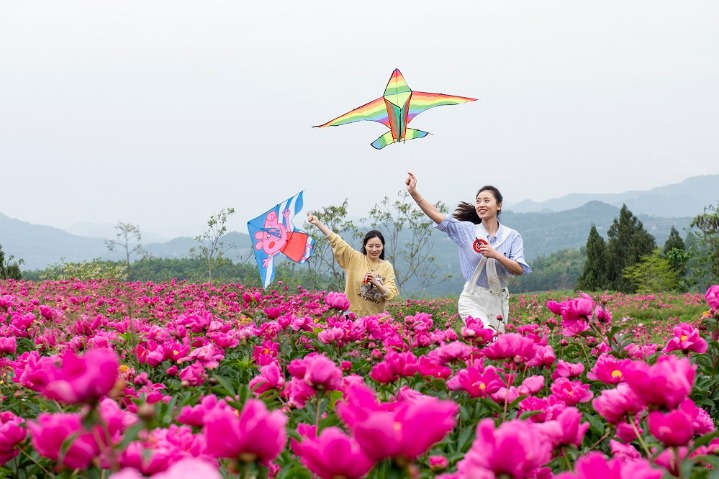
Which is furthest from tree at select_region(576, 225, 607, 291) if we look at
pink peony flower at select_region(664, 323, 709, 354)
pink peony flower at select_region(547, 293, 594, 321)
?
pink peony flower at select_region(664, 323, 709, 354)

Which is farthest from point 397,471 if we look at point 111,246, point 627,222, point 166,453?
point 627,222

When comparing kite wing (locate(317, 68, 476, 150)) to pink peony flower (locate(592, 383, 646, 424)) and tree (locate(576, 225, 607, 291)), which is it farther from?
tree (locate(576, 225, 607, 291))

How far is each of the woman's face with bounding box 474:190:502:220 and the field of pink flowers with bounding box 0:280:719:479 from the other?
1.41 metres

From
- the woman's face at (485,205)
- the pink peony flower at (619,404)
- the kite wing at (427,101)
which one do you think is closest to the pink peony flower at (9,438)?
the pink peony flower at (619,404)

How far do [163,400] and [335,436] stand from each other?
39.4 inches

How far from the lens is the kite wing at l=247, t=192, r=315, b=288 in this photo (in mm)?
6695

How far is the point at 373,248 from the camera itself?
5.38 m

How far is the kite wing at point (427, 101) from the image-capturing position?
240 inches

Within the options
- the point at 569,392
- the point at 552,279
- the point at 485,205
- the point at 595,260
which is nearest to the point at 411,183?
the point at 485,205

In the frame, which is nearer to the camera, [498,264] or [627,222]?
[498,264]

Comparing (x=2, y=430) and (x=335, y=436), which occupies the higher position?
(x=335, y=436)

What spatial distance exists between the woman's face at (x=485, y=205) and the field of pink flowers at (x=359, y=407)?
4.61ft

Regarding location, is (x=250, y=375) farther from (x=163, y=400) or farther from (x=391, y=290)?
(x=391, y=290)

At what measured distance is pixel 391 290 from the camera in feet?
17.0
